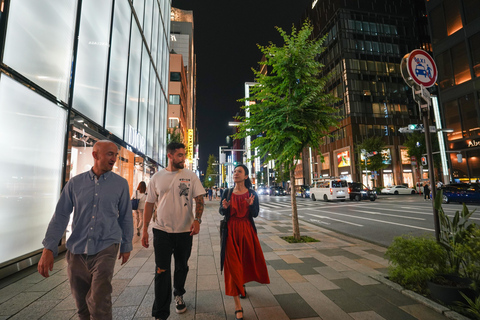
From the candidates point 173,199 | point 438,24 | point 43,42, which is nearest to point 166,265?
point 173,199

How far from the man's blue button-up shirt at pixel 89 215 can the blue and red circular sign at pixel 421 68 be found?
4814 mm

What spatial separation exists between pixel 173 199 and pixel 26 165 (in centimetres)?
409

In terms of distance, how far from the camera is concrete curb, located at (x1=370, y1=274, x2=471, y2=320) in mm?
2738

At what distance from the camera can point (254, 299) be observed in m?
3.33

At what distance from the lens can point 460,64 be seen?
28.3m

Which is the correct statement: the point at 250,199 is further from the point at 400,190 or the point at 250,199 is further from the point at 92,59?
the point at 400,190

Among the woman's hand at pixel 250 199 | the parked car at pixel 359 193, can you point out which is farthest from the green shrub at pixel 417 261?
the parked car at pixel 359 193

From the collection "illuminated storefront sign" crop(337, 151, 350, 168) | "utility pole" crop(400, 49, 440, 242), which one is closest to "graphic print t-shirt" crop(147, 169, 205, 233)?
"utility pole" crop(400, 49, 440, 242)

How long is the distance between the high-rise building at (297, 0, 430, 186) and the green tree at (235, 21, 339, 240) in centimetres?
4002

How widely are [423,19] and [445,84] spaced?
41762 mm

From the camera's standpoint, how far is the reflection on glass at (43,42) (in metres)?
4.68

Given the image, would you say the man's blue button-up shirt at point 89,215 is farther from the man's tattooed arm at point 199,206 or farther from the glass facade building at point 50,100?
the glass facade building at point 50,100

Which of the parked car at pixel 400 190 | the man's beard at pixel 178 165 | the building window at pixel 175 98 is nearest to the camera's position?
the man's beard at pixel 178 165

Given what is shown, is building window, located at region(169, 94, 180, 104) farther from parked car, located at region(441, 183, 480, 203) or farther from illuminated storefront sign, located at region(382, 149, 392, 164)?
parked car, located at region(441, 183, 480, 203)
